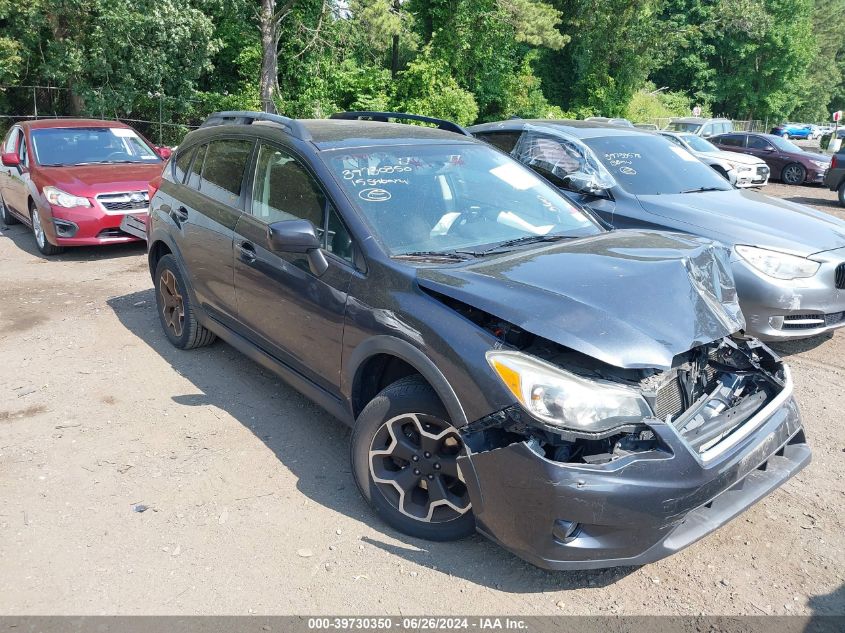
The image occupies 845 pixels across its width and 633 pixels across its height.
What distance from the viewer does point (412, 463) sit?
3168 mm

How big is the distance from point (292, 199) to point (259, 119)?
987 millimetres

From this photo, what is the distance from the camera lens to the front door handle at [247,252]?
14.0ft

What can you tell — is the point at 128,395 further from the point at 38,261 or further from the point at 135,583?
the point at 38,261

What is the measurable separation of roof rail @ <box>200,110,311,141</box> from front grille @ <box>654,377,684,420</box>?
2432mm

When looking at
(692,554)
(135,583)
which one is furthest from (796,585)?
(135,583)

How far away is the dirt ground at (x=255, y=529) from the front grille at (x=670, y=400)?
2.27 feet

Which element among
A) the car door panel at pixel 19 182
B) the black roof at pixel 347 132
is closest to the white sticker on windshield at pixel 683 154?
the black roof at pixel 347 132

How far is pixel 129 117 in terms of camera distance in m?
21.1

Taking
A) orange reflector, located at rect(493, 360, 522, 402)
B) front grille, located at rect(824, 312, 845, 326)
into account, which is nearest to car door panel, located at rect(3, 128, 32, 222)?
orange reflector, located at rect(493, 360, 522, 402)

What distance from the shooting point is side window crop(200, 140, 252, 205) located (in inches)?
181

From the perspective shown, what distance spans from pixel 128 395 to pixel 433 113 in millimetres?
20523

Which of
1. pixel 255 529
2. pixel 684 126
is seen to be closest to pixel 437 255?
pixel 255 529

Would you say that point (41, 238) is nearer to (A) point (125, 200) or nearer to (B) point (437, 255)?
(A) point (125, 200)

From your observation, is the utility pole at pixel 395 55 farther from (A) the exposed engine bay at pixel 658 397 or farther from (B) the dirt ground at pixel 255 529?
(A) the exposed engine bay at pixel 658 397
